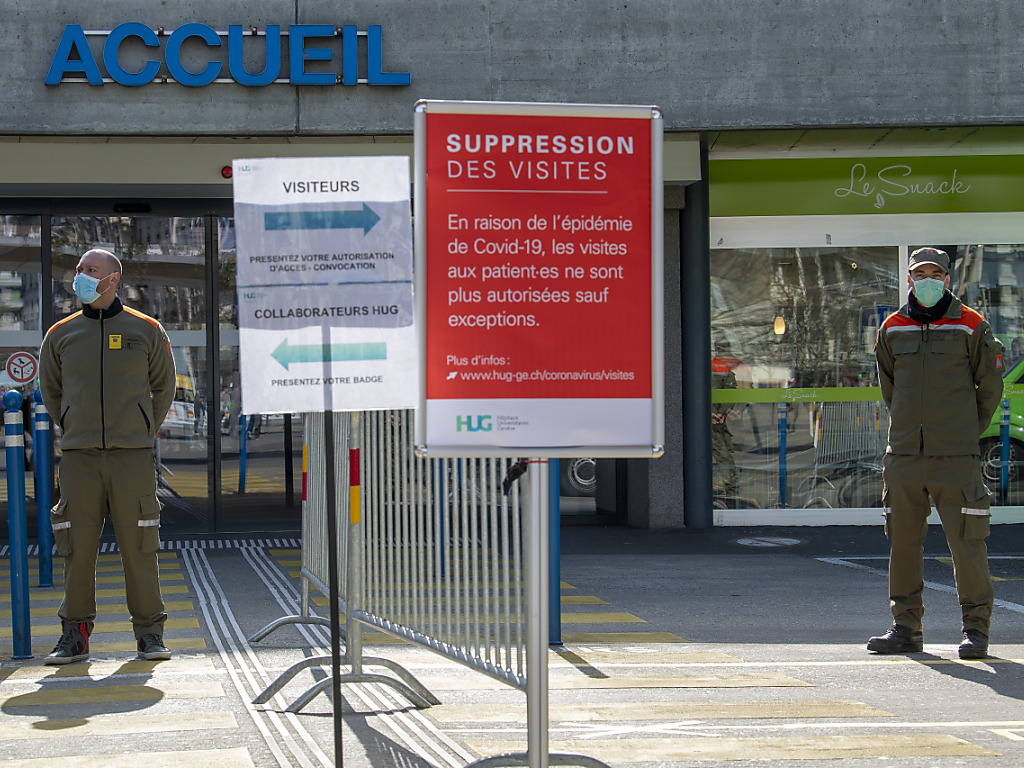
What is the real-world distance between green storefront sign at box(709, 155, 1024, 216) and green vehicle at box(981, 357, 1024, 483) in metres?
1.74

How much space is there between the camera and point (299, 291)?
4129mm

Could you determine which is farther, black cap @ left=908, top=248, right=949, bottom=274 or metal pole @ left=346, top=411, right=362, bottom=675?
black cap @ left=908, top=248, right=949, bottom=274

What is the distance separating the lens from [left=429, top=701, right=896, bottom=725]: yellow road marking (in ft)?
16.6

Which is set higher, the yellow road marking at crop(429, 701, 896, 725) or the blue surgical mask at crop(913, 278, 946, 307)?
the blue surgical mask at crop(913, 278, 946, 307)

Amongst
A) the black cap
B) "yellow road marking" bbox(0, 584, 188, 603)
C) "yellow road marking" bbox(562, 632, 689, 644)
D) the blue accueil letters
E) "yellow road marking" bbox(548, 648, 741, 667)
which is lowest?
"yellow road marking" bbox(0, 584, 188, 603)

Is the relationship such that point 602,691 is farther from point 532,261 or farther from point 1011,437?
point 1011,437

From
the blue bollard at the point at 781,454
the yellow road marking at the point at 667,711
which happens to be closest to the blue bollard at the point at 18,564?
the yellow road marking at the point at 667,711

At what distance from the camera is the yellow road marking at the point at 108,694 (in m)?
5.40

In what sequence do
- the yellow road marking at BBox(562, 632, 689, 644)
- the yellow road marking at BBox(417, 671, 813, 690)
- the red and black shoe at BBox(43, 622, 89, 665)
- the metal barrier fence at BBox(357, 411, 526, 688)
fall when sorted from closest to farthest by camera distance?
the metal barrier fence at BBox(357, 411, 526, 688) → the yellow road marking at BBox(417, 671, 813, 690) → the red and black shoe at BBox(43, 622, 89, 665) → the yellow road marking at BBox(562, 632, 689, 644)

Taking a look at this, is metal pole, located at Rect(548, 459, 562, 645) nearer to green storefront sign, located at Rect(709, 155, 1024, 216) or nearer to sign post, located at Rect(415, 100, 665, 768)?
sign post, located at Rect(415, 100, 665, 768)

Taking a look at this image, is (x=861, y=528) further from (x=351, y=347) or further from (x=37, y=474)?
(x=351, y=347)

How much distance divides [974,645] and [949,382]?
1.34 m

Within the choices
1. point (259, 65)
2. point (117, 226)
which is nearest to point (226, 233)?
point (117, 226)

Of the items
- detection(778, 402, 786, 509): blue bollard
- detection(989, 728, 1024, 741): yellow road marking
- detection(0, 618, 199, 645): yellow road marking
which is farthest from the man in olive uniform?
detection(778, 402, 786, 509): blue bollard
